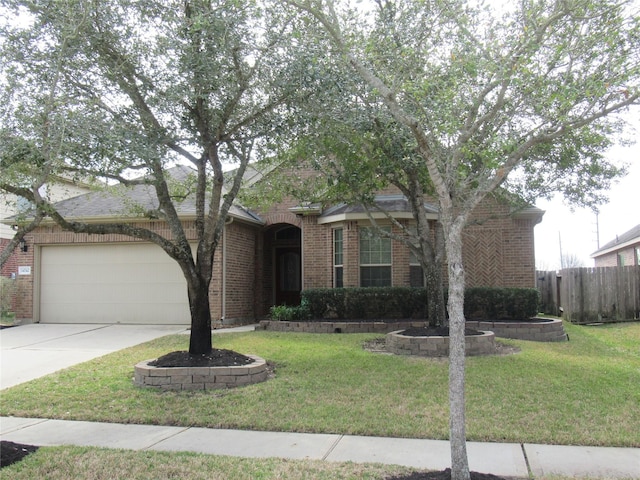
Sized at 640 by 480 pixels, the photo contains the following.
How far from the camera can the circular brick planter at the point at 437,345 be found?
31.2ft

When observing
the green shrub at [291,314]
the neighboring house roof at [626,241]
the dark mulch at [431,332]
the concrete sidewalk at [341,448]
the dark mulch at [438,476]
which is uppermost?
the neighboring house roof at [626,241]

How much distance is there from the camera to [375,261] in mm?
14711

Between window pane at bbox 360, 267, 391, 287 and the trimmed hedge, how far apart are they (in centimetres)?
94

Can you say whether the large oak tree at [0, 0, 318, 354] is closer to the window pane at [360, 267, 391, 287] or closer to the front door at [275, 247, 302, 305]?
the window pane at [360, 267, 391, 287]

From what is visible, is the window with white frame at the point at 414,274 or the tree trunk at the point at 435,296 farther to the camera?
the window with white frame at the point at 414,274

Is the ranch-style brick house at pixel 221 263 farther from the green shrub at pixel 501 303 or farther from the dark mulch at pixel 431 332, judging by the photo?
the dark mulch at pixel 431 332

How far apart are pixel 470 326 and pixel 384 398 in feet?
19.8

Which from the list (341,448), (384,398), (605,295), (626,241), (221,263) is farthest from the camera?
(626,241)

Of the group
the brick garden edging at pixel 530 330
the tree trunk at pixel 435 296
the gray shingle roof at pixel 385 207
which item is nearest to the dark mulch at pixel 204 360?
the tree trunk at pixel 435 296

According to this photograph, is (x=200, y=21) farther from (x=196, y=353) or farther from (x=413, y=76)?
(x=196, y=353)

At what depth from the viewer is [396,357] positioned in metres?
9.31

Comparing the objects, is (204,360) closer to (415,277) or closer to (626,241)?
(415,277)

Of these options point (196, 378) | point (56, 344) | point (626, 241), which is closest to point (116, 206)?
point (56, 344)

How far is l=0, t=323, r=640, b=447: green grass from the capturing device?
5840 millimetres
